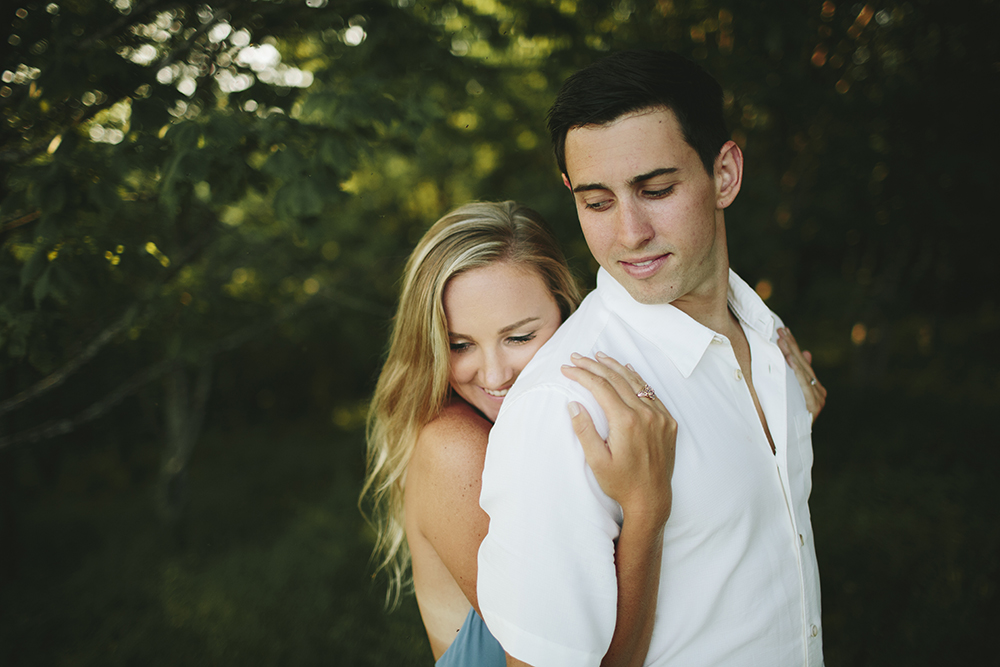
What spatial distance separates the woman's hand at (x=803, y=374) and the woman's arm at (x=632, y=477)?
95 cm

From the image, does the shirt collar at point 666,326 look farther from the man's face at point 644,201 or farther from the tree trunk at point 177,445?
the tree trunk at point 177,445

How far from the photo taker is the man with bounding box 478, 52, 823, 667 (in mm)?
1227

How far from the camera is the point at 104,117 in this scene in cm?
299

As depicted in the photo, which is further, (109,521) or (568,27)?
(109,521)

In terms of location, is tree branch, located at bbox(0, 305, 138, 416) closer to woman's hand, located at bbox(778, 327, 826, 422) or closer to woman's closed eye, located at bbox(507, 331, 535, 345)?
woman's closed eye, located at bbox(507, 331, 535, 345)

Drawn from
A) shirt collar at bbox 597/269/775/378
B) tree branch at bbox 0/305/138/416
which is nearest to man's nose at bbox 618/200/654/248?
shirt collar at bbox 597/269/775/378

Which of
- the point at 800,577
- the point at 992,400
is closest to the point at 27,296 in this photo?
the point at 800,577

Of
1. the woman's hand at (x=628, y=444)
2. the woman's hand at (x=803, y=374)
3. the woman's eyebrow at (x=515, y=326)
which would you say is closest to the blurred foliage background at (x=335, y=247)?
the woman's eyebrow at (x=515, y=326)

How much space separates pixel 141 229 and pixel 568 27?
2.98m

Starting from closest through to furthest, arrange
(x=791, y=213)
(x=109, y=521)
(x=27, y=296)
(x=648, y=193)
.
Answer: (x=648, y=193)
(x=27, y=296)
(x=791, y=213)
(x=109, y=521)

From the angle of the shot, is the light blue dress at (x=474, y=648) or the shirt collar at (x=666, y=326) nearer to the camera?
the shirt collar at (x=666, y=326)

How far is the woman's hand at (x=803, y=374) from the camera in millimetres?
2070

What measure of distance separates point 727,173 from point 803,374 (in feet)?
2.80

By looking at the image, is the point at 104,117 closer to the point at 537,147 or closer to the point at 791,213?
the point at 537,147
